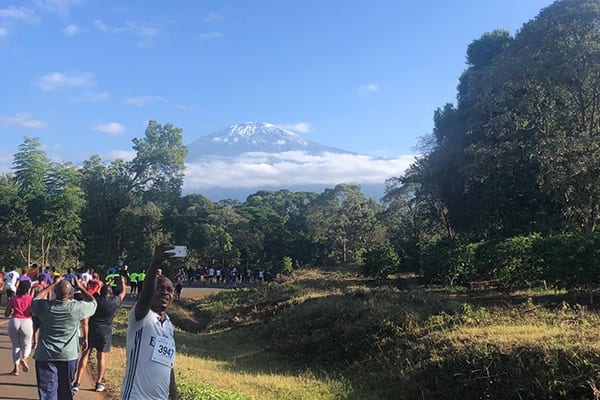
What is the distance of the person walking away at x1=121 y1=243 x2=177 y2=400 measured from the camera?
3.61 metres

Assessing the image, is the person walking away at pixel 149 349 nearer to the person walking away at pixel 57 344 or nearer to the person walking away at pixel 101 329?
the person walking away at pixel 57 344

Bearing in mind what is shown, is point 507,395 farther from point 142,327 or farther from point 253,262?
point 253,262

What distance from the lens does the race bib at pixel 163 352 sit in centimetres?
371

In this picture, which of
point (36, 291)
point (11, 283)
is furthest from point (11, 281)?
point (36, 291)

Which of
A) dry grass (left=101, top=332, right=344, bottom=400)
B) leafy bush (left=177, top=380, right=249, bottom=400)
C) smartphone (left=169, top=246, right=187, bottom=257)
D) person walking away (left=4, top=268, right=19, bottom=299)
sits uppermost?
smartphone (left=169, top=246, right=187, bottom=257)

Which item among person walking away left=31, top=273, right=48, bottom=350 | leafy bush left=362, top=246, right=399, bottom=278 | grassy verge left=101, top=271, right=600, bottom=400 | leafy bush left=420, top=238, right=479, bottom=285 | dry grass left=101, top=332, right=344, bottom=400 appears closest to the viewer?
grassy verge left=101, top=271, right=600, bottom=400

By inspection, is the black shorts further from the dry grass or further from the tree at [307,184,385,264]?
the tree at [307,184,385,264]

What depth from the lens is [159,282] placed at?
4020 mm

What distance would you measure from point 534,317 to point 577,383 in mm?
3615

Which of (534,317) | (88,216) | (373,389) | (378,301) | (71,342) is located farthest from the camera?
(88,216)

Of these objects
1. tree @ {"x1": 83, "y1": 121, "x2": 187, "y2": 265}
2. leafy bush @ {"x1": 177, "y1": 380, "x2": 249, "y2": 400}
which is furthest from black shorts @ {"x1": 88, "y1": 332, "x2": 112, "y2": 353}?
tree @ {"x1": 83, "y1": 121, "x2": 187, "y2": 265}

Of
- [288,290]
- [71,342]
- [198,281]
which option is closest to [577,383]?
[71,342]

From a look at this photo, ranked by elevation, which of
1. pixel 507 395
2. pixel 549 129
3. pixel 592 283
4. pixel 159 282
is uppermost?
pixel 549 129

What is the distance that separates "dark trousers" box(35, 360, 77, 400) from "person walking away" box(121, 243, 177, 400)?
7.84 ft
